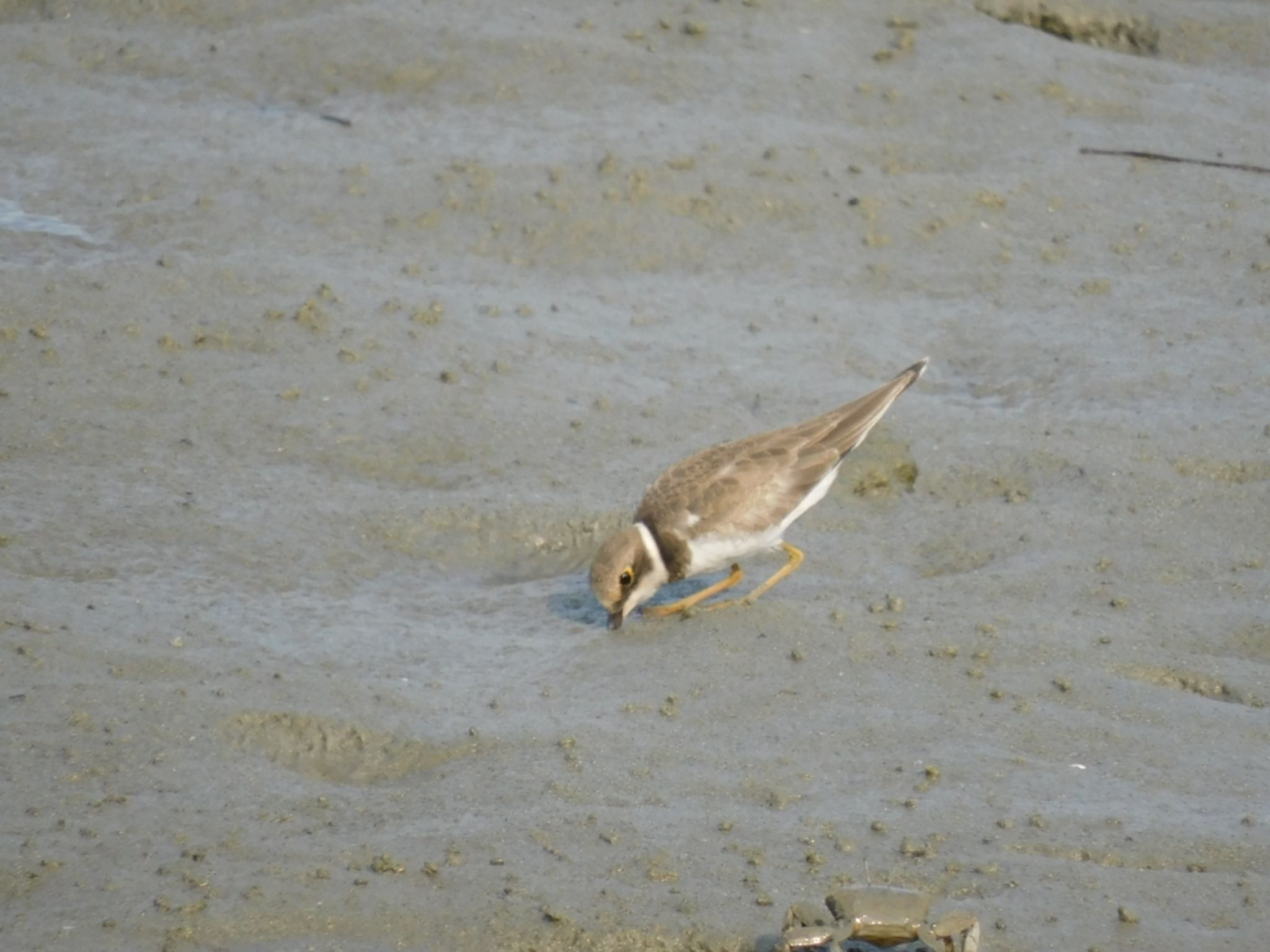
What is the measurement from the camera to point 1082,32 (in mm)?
10375

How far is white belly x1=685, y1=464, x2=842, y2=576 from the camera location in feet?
19.8

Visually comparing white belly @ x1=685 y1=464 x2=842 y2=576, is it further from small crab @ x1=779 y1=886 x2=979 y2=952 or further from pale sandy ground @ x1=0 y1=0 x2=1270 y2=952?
small crab @ x1=779 y1=886 x2=979 y2=952

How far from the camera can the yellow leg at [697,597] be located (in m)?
6.04

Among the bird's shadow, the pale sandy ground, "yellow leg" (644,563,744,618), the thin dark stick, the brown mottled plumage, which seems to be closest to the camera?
the pale sandy ground

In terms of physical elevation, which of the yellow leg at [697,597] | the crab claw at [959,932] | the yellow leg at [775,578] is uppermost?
the crab claw at [959,932]

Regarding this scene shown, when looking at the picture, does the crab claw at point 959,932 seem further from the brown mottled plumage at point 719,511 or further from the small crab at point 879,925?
the brown mottled plumage at point 719,511

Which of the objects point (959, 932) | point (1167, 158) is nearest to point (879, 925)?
point (959, 932)

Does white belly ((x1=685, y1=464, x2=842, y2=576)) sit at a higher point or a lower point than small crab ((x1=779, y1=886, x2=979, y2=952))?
lower

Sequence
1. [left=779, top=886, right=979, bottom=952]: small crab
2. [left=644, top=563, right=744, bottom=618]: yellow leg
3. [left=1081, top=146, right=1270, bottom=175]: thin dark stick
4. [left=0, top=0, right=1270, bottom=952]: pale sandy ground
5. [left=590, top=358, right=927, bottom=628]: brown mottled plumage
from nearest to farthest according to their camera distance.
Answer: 1. [left=779, top=886, right=979, bottom=952]: small crab
2. [left=0, top=0, right=1270, bottom=952]: pale sandy ground
3. [left=590, top=358, right=927, bottom=628]: brown mottled plumage
4. [left=644, top=563, right=744, bottom=618]: yellow leg
5. [left=1081, top=146, right=1270, bottom=175]: thin dark stick

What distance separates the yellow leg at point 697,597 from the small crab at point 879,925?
7.03ft

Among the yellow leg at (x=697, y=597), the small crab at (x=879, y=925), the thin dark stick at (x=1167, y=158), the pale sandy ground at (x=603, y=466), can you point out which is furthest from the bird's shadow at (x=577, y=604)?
the thin dark stick at (x=1167, y=158)

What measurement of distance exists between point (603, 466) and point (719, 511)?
80 centimetres

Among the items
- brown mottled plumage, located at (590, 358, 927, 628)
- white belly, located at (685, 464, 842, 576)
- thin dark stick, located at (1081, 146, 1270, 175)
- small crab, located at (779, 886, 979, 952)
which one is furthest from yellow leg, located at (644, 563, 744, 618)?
thin dark stick, located at (1081, 146, 1270, 175)

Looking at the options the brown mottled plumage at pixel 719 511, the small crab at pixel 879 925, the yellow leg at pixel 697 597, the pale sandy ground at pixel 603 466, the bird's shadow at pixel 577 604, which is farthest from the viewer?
the yellow leg at pixel 697 597
